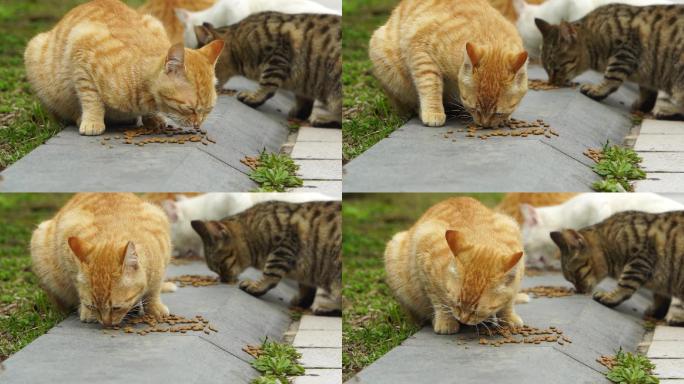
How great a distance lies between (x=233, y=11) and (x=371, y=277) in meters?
2.23

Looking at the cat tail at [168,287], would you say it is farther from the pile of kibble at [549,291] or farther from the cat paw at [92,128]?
the pile of kibble at [549,291]

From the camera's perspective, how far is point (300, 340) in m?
7.20

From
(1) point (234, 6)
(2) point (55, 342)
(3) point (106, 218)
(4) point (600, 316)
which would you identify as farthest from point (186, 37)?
(4) point (600, 316)

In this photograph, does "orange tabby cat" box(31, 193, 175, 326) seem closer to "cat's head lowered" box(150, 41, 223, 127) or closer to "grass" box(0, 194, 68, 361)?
"grass" box(0, 194, 68, 361)

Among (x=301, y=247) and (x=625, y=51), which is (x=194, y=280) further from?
(x=625, y=51)

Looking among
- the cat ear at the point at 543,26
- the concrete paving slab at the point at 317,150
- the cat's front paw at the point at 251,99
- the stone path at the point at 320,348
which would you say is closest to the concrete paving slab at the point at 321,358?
the stone path at the point at 320,348

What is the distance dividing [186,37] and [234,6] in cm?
43

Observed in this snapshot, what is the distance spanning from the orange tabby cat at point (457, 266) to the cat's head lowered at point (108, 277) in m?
1.62

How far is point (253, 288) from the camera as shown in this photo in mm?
7758

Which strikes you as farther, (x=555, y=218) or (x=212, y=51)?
(x=555, y=218)

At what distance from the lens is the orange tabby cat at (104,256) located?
20.9 feet

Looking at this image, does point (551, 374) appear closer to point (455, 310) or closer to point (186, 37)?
point (455, 310)

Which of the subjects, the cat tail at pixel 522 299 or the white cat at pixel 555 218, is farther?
the white cat at pixel 555 218

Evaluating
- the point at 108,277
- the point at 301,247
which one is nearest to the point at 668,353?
the point at 301,247
